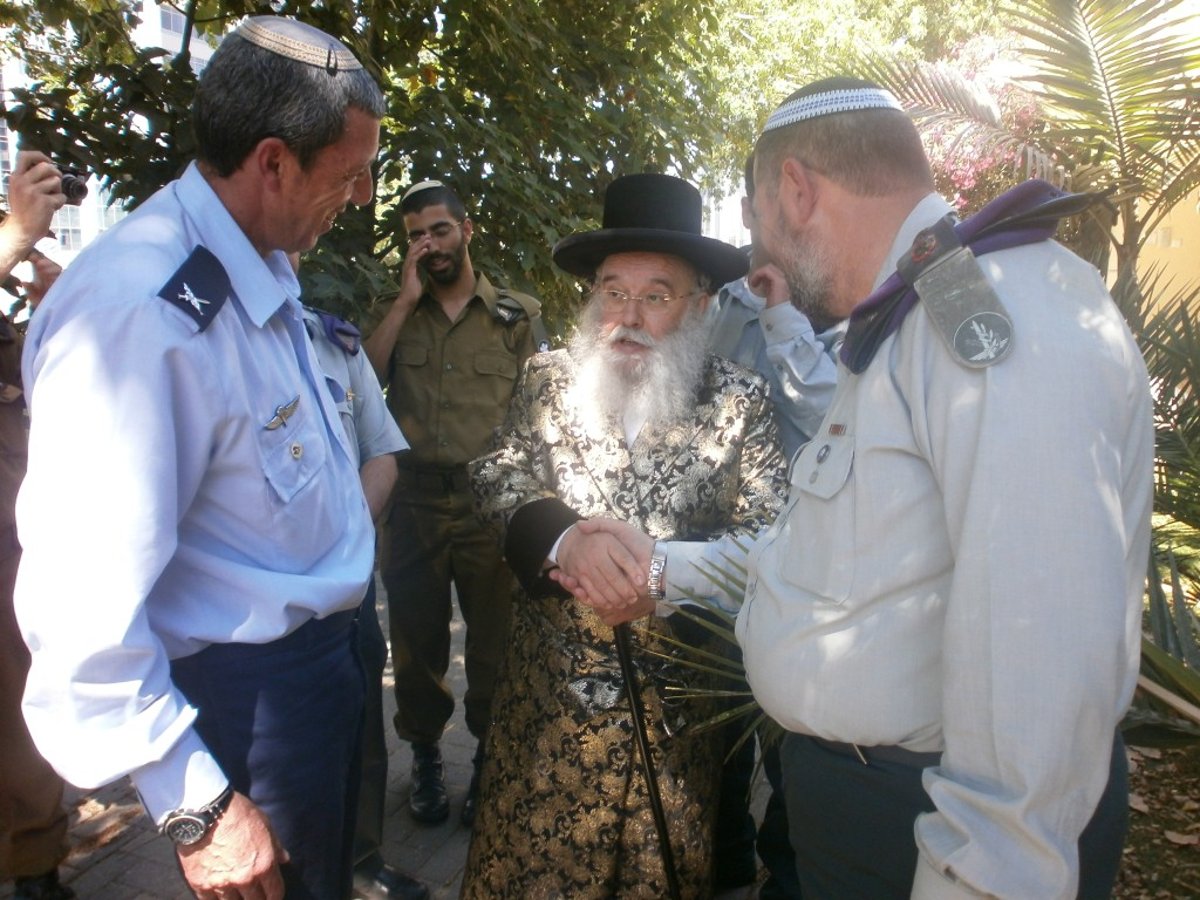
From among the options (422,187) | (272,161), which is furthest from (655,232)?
(422,187)

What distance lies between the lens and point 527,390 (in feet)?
8.50

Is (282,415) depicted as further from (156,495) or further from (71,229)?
(71,229)

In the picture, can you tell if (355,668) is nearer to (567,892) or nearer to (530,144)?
(567,892)

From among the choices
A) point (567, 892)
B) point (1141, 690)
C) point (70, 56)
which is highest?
point (70, 56)

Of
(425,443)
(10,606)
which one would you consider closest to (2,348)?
(10,606)

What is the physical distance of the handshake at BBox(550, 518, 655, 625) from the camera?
208 cm

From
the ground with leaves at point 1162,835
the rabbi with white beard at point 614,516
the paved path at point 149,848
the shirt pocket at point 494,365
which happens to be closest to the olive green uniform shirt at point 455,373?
the shirt pocket at point 494,365

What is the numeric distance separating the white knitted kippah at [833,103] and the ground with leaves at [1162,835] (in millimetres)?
1973

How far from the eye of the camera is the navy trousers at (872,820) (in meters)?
1.35

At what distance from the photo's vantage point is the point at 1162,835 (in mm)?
3260

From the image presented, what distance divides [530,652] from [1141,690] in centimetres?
133

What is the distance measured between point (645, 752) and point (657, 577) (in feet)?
1.36

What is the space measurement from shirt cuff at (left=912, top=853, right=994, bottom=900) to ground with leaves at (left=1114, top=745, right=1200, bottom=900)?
5.65 ft

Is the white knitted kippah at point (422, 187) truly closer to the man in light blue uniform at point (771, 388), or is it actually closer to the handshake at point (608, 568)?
the man in light blue uniform at point (771, 388)
